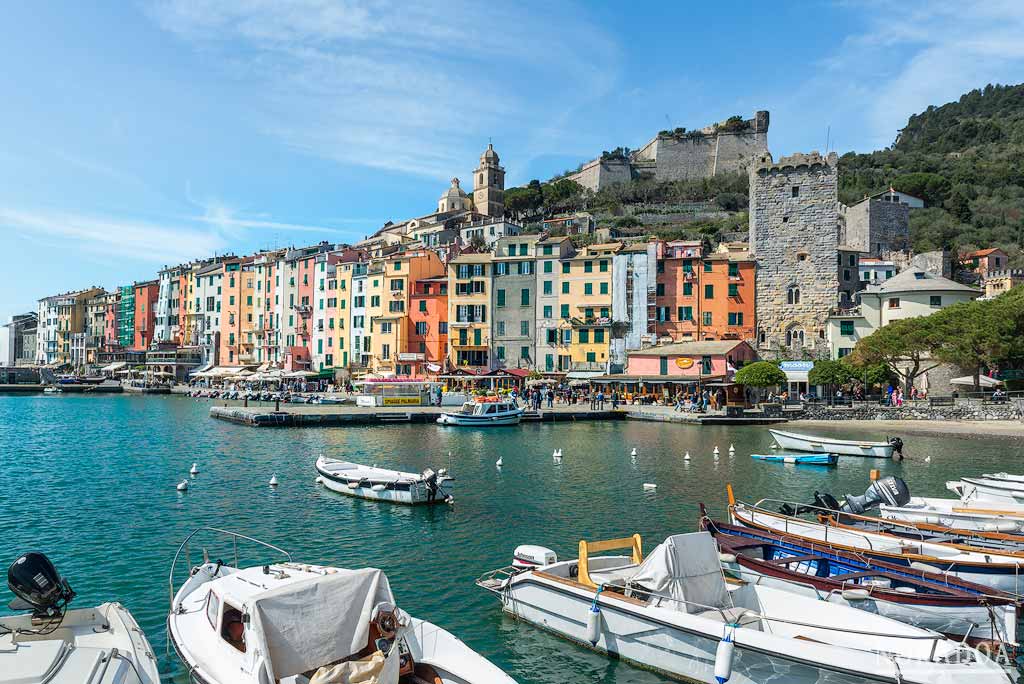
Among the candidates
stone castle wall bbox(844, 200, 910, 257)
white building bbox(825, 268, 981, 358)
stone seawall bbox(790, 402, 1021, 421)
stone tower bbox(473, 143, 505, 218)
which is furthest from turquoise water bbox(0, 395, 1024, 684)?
stone tower bbox(473, 143, 505, 218)

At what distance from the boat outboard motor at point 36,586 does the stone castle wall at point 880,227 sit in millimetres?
97125

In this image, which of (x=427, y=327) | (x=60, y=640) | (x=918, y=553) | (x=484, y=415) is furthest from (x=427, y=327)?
(x=60, y=640)

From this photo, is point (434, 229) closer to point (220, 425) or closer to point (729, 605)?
point (220, 425)

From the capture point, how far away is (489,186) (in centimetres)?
14038

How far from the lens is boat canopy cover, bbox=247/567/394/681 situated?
29.2ft

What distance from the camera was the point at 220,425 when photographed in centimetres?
5138

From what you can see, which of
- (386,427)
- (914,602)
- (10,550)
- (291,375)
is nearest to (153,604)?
(10,550)

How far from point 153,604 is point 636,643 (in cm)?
978

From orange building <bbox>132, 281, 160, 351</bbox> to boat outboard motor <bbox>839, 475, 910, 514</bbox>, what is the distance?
115 meters

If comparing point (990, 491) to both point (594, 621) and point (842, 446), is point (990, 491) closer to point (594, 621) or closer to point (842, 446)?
point (842, 446)

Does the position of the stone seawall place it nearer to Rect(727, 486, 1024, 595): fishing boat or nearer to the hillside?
Rect(727, 486, 1024, 595): fishing boat

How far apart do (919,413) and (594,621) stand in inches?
1777

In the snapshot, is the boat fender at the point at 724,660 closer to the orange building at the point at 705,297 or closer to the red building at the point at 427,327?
the orange building at the point at 705,297

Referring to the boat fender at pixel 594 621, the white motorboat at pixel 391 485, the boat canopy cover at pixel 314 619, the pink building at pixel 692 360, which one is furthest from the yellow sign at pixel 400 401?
the boat canopy cover at pixel 314 619
